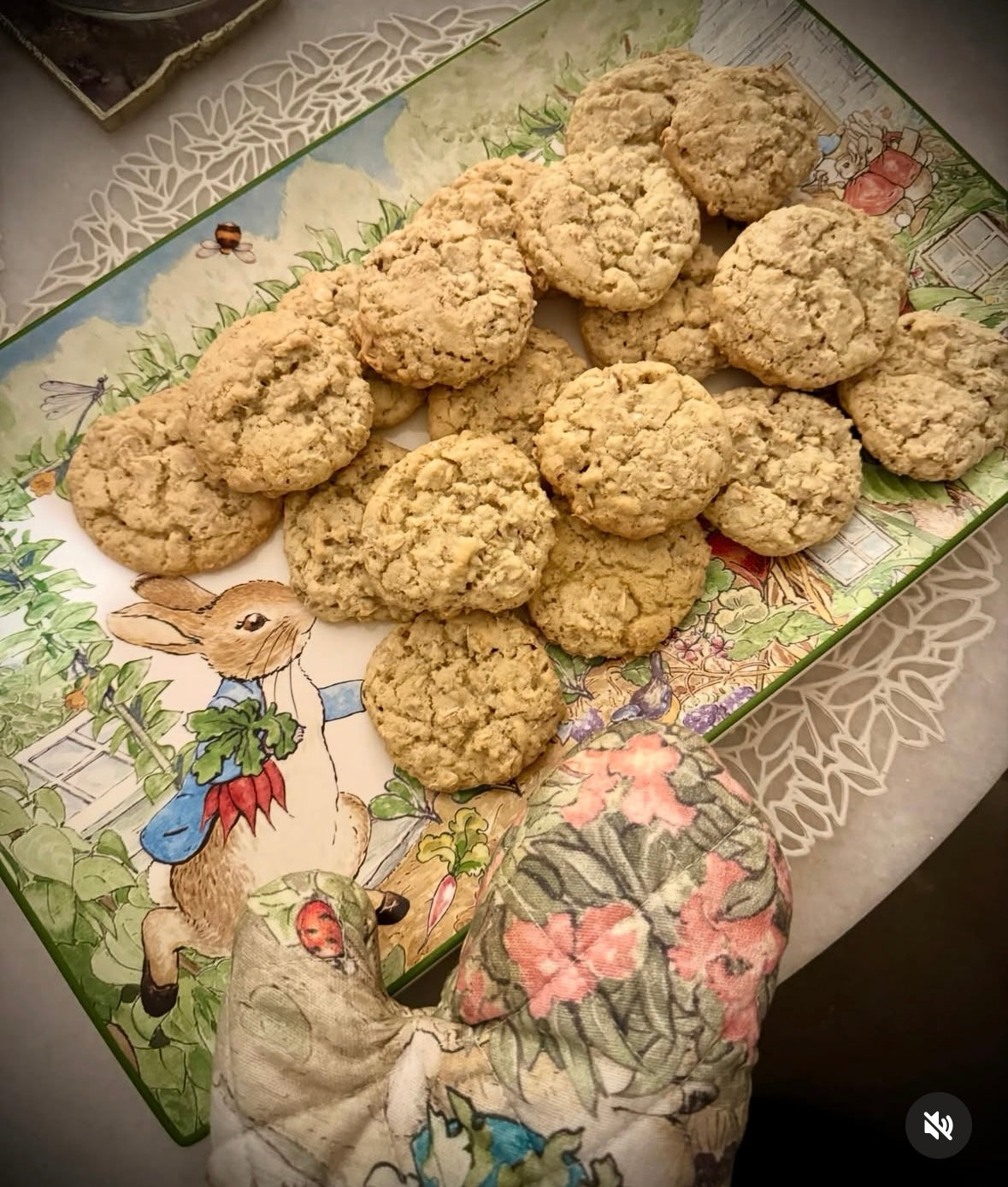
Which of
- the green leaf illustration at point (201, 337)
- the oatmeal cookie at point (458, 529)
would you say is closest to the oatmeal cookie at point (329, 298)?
the green leaf illustration at point (201, 337)

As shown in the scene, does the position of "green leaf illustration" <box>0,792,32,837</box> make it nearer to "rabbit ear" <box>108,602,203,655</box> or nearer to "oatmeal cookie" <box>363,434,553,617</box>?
"rabbit ear" <box>108,602,203,655</box>

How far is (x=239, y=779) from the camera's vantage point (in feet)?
4.16

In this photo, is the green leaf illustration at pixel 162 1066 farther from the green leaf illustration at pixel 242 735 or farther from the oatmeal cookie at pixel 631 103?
the oatmeal cookie at pixel 631 103

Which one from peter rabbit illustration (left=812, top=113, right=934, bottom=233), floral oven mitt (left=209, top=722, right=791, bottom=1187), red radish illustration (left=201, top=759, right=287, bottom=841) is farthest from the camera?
peter rabbit illustration (left=812, top=113, right=934, bottom=233)

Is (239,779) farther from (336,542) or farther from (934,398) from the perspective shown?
(934,398)

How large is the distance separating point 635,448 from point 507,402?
0.23 meters

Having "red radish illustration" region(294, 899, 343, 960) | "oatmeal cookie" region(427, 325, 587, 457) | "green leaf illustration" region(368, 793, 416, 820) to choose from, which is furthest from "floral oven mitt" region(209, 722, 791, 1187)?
"oatmeal cookie" region(427, 325, 587, 457)

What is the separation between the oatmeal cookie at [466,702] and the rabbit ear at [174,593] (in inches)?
12.1

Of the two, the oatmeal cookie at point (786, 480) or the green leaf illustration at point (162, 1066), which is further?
the oatmeal cookie at point (786, 480)

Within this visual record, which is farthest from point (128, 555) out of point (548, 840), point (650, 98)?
point (650, 98)

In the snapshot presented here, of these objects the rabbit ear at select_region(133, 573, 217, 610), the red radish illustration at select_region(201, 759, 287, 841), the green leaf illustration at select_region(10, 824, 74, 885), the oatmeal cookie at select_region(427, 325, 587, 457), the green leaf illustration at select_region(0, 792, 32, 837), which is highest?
the rabbit ear at select_region(133, 573, 217, 610)

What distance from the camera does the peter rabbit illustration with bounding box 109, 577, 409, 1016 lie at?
47.4 inches

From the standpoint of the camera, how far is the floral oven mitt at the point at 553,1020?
2.93ft

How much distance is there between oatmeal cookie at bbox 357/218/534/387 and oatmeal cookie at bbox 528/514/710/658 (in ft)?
0.90
